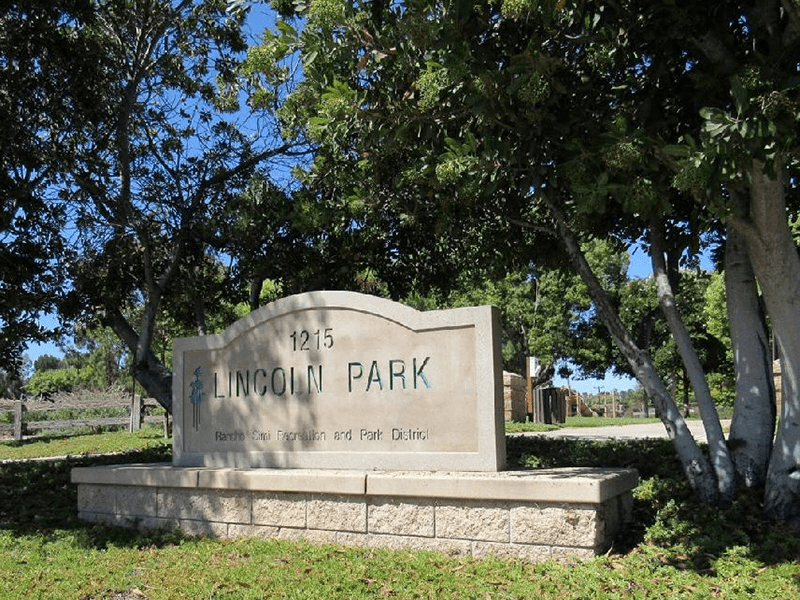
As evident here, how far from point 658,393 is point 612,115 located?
2.44 metres

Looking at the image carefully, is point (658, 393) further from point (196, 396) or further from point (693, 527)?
point (196, 396)

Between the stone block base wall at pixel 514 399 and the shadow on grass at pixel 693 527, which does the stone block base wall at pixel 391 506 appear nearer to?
the shadow on grass at pixel 693 527

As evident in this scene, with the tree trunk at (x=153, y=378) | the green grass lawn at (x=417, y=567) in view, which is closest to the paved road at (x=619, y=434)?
the tree trunk at (x=153, y=378)

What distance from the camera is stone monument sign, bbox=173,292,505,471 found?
6449 mm

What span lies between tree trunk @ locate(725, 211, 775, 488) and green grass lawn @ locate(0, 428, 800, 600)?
0.58 metres

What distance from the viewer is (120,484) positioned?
300 inches

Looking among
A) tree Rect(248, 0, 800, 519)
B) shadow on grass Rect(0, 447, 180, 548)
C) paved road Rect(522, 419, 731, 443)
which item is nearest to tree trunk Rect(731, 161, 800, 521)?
tree Rect(248, 0, 800, 519)

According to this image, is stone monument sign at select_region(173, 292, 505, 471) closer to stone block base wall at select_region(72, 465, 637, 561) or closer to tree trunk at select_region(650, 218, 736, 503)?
stone block base wall at select_region(72, 465, 637, 561)

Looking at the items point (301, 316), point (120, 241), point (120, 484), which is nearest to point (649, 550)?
point (301, 316)

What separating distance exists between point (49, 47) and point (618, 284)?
25.9m

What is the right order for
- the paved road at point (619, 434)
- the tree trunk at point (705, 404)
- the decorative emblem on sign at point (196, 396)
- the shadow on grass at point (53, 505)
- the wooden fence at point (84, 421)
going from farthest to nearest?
the wooden fence at point (84, 421) < the paved road at point (619, 434) < the decorative emblem on sign at point (196, 396) < the shadow on grass at point (53, 505) < the tree trunk at point (705, 404)

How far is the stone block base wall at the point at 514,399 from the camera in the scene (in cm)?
2347

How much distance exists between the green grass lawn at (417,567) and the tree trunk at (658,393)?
0.72 ft

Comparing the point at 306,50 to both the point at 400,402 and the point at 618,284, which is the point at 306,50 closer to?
the point at 400,402
